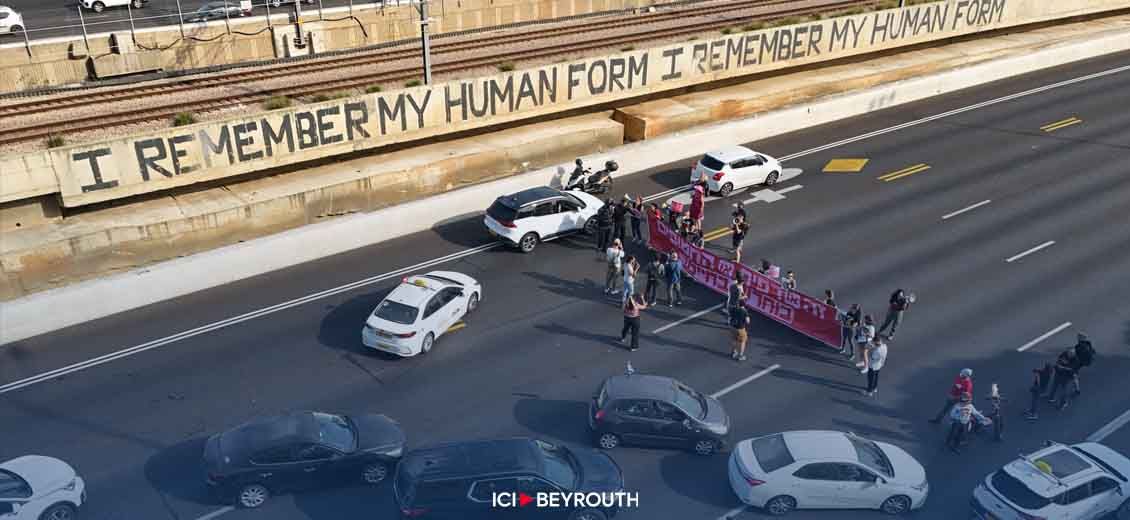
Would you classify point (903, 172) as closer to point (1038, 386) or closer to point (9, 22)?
point (1038, 386)

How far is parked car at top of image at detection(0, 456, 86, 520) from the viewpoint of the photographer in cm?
1448

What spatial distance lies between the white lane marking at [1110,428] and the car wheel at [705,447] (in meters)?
8.04

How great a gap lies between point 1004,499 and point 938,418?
324 centimetres

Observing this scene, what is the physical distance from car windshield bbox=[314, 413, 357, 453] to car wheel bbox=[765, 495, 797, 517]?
310 inches

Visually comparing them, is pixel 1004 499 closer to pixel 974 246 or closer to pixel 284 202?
pixel 974 246

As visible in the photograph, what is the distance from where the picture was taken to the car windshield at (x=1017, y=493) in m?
14.8

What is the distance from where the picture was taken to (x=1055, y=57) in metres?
42.4

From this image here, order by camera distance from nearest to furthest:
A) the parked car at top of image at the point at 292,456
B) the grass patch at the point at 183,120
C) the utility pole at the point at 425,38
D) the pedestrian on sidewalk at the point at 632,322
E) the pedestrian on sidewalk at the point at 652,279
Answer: the parked car at top of image at the point at 292,456, the pedestrian on sidewalk at the point at 632,322, the pedestrian on sidewalk at the point at 652,279, the grass patch at the point at 183,120, the utility pole at the point at 425,38

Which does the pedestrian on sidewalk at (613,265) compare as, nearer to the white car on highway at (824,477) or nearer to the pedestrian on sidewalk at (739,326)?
the pedestrian on sidewalk at (739,326)

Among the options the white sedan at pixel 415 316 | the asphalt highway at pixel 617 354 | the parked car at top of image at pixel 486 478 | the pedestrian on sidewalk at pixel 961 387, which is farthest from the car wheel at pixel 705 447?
the white sedan at pixel 415 316

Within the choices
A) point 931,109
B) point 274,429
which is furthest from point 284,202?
point 931,109

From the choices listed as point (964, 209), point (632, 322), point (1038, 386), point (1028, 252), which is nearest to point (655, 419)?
point (632, 322)

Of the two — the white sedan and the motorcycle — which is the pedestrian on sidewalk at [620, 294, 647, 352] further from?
the motorcycle

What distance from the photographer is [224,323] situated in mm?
21516
